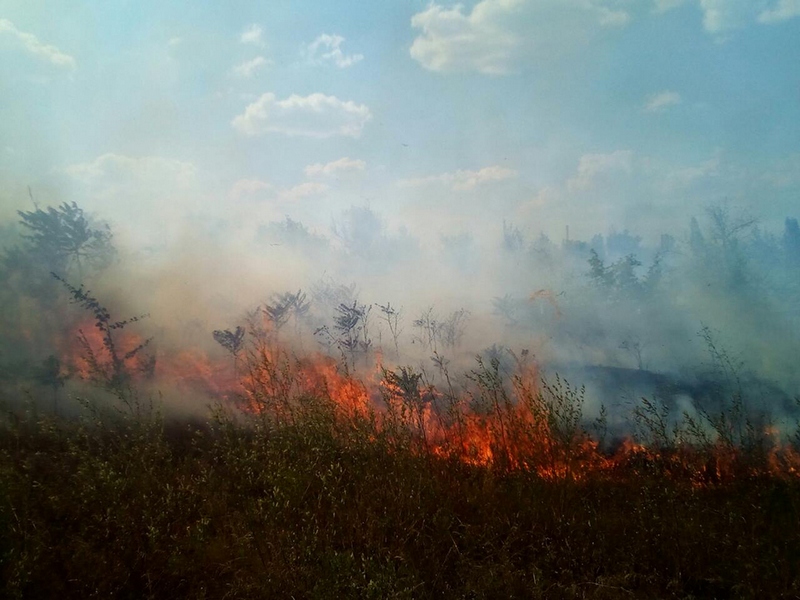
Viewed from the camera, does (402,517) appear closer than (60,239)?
Yes

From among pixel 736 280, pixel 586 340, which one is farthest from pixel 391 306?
pixel 736 280

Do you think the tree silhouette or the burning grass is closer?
the burning grass

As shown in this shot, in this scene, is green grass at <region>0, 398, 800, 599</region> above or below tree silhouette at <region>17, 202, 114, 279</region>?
below

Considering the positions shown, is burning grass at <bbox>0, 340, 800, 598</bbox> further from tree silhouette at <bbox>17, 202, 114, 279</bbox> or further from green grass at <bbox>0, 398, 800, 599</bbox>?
tree silhouette at <bbox>17, 202, 114, 279</bbox>

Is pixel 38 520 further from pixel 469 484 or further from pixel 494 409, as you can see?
pixel 494 409

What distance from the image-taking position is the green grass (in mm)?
2936

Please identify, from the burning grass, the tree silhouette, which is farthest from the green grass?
the tree silhouette

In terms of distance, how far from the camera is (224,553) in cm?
335

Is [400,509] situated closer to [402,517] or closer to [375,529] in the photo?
[402,517]

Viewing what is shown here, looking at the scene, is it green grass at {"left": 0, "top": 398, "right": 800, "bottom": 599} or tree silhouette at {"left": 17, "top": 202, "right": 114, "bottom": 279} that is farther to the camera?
tree silhouette at {"left": 17, "top": 202, "right": 114, "bottom": 279}

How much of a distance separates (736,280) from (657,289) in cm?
211

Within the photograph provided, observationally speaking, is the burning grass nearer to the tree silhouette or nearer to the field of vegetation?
the field of vegetation

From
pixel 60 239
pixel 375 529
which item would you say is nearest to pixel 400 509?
pixel 375 529

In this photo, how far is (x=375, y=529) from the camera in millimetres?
3455
